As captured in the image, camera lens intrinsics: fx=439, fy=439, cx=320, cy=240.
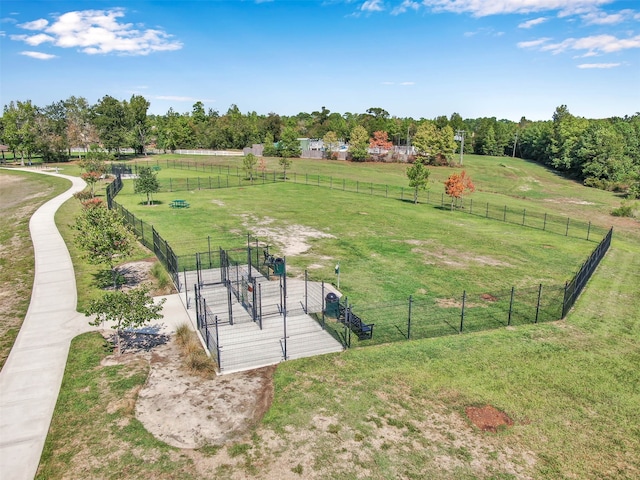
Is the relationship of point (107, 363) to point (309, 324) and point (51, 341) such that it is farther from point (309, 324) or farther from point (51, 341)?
point (309, 324)

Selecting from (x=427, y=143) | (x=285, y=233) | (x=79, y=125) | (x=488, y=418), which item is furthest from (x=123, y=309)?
(x=79, y=125)

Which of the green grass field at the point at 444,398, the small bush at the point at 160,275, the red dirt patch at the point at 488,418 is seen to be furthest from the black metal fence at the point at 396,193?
the small bush at the point at 160,275

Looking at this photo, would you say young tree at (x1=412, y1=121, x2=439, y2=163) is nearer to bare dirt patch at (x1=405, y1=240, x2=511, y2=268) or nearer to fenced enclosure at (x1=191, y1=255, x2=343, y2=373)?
bare dirt patch at (x1=405, y1=240, x2=511, y2=268)

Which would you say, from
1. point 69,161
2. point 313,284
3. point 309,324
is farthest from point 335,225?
point 69,161

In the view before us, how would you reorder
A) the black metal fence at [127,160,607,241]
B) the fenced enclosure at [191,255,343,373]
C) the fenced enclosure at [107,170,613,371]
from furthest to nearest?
the black metal fence at [127,160,607,241] < the fenced enclosure at [107,170,613,371] < the fenced enclosure at [191,255,343,373]

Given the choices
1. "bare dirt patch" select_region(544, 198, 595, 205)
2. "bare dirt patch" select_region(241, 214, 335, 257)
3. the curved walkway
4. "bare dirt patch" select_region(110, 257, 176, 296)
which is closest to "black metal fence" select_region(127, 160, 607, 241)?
"bare dirt patch" select_region(544, 198, 595, 205)

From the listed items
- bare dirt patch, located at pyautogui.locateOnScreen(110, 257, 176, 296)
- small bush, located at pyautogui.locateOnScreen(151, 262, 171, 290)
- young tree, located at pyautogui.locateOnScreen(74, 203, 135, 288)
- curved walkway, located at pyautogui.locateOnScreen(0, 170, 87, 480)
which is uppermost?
young tree, located at pyautogui.locateOnScreen(74, 203, 135, 288)

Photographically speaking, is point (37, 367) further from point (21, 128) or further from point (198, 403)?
point (21, 128)
